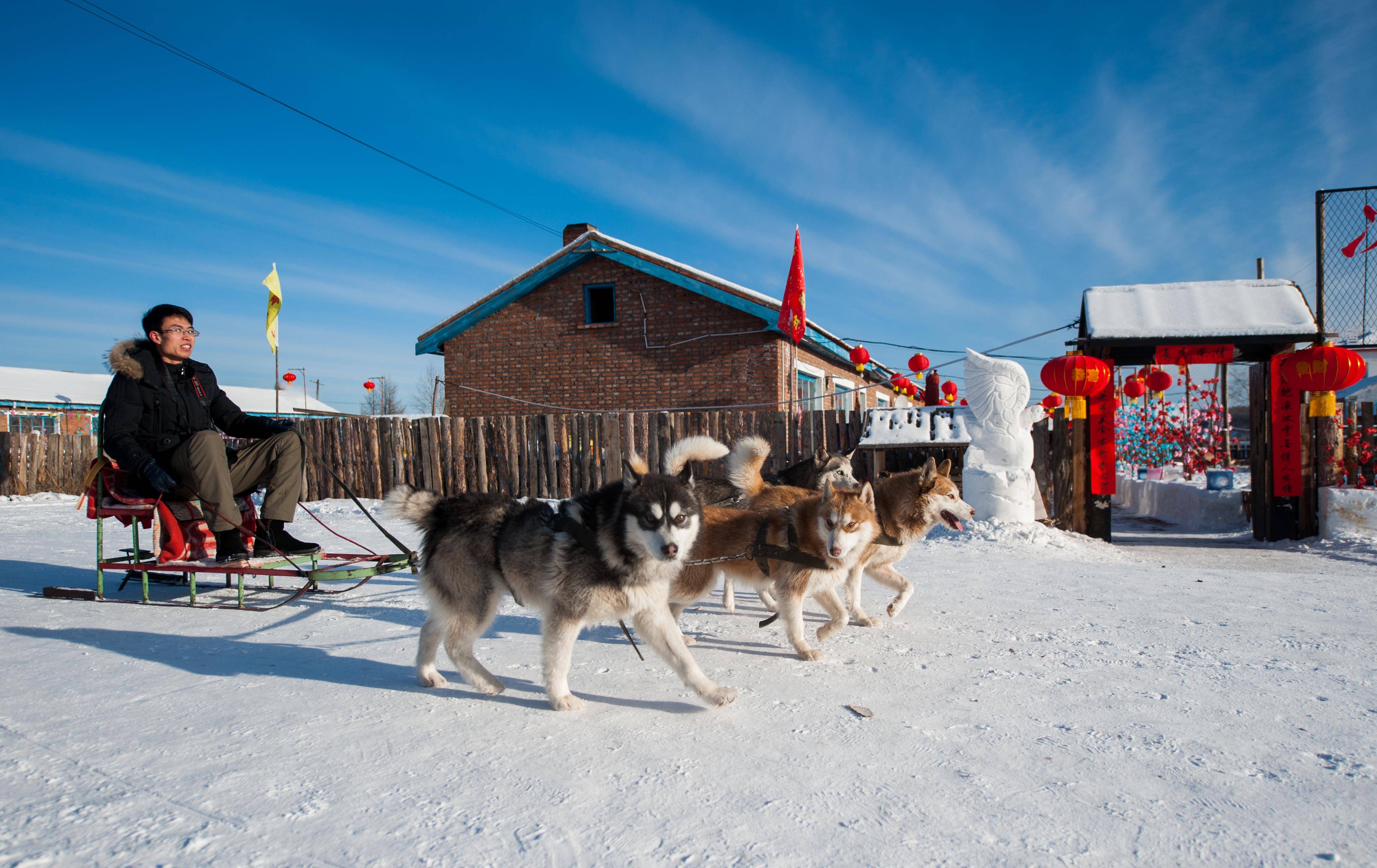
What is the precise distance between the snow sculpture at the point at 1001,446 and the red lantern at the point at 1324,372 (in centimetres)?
306

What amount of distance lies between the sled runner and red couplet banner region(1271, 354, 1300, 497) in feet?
36.6

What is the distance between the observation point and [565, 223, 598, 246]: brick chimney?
1781 cm

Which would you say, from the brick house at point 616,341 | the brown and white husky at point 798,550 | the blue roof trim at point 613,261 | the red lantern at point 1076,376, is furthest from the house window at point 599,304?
the brown and white husky at point 798,550

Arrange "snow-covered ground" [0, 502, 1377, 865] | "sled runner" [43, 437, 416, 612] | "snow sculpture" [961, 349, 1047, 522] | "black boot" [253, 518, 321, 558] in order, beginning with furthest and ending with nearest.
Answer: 1. "snow sculpture" [961, 349, 1047, 522]
2. "black boot" [253, 518, 321, 558]
3. "sled runner" [43, 437, 416, 612]
4. "snow-covered ground" [0, 502, 1377, 865]

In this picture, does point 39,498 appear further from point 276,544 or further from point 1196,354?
point 1196,354

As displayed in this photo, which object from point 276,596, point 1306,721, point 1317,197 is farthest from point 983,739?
point 1317,197

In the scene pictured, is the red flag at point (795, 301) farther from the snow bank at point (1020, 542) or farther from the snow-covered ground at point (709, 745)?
the snow-covered ground at point (709, 745)

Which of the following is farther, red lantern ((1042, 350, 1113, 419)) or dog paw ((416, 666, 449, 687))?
red lantern ((1042, 350, 1113, 419))

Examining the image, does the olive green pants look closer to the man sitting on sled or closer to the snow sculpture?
the man sitting on sled

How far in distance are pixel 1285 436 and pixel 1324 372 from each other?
4.48 feet

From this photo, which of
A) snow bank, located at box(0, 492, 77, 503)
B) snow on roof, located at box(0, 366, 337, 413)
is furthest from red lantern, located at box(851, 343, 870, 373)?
snow on roof, located at box(0, 366, 337, 413)

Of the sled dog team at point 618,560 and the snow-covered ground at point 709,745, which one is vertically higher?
the sled dog team at point 618,560

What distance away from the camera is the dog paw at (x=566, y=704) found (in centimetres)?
303

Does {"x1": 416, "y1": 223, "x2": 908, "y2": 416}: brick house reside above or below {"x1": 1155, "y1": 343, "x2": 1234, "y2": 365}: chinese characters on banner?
above
